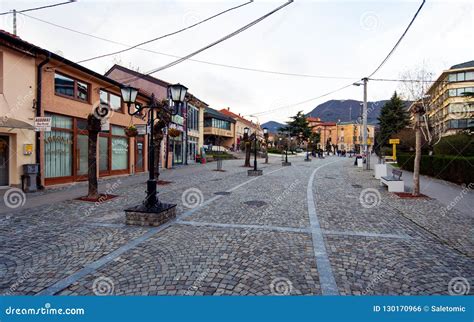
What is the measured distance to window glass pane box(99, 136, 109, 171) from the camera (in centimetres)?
1551

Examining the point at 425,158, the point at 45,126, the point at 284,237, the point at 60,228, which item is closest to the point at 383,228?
the point at 284,237

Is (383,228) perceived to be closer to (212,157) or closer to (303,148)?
(212,157)

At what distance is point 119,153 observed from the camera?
56.8ft

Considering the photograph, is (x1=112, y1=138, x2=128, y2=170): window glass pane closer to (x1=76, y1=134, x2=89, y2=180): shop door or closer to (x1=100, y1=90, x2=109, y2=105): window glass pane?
(x1=100, y1=90, x2=109, y2=105): window glass pane

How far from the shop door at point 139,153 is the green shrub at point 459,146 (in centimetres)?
2301

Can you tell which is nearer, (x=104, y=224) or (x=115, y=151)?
(x=104, y=224)

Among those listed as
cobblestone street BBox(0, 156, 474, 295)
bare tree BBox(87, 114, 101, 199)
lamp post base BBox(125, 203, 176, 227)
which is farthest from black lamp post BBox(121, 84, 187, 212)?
bare tree BBox(87, 114, 101, 199)

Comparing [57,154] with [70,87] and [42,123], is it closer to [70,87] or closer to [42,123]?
[42,123]

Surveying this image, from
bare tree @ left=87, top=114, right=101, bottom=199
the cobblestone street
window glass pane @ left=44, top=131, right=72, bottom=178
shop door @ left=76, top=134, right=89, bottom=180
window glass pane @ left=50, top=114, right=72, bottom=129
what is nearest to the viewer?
the cobblestone street

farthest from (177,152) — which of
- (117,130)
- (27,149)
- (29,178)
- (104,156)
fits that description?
(29,178)

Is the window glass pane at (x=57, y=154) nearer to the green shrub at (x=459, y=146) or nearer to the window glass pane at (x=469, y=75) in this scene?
the green shrub at (x=459, y=146)

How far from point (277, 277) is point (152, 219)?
11.7 ft

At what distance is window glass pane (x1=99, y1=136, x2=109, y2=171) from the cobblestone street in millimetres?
7666

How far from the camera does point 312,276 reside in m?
3.77
